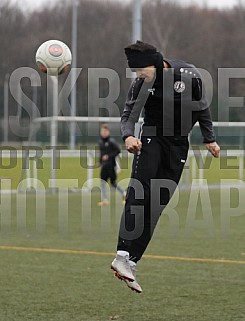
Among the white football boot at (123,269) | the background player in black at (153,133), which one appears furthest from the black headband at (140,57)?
the white football boot at (123,269)

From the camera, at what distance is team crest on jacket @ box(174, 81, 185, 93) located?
7609 mm

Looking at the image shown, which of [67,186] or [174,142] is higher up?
[174,142]

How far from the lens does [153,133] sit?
7781 mm

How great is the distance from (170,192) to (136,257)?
714 millimetres

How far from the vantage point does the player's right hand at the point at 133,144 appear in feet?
23.8

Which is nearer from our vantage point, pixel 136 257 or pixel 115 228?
pixel 136 257

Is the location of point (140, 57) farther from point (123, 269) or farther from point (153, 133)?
point (123, 269)

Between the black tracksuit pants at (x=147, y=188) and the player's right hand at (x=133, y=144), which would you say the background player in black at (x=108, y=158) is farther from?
the player's right hand at (x=133, y=144)

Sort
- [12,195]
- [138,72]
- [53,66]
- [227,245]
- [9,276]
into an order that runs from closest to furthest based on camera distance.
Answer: [138,72]
[53,66]
[9,276]
[227,245]
[12,195]

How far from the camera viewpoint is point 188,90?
768 centimetres

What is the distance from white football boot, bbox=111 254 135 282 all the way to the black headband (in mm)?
1738

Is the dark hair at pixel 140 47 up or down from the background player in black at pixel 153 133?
up

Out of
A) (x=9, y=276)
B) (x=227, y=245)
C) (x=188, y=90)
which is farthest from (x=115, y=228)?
(x=188, y=90)

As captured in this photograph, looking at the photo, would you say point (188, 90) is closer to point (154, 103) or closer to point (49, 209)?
point (154, 103)
